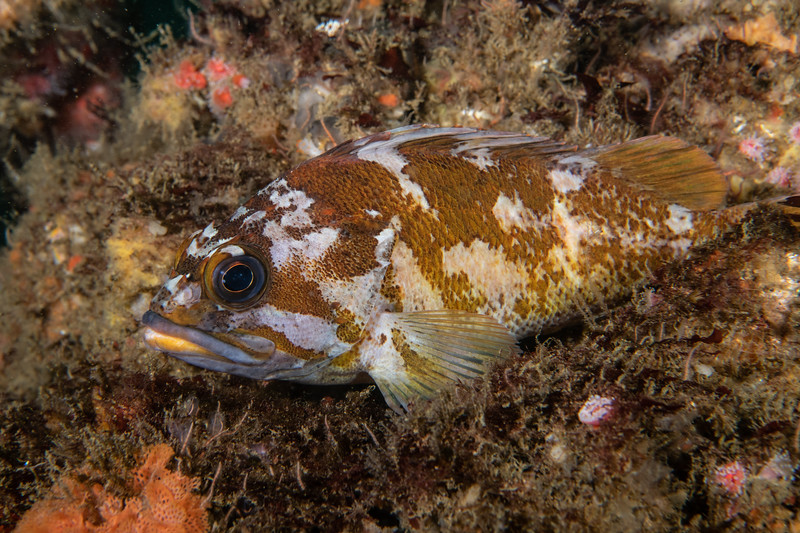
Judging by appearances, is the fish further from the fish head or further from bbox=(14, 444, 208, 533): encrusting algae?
bbox=(14, 444, 208, 533): encrusting algae

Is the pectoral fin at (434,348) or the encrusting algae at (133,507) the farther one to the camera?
the pectoral fin at (434,348)

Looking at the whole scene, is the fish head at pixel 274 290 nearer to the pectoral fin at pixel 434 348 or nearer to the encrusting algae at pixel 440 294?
the encrusting algae at pixel 440 294

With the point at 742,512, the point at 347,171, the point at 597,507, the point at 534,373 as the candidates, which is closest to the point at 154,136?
the point at 347,171

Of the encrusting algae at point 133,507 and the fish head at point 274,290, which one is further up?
the fish head at point 274,290

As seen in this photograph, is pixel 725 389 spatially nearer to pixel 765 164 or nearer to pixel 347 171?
pixel 347 171

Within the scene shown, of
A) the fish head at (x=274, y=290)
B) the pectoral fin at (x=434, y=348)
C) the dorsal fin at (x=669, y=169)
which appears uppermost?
the fish head at (x=274, y=290)

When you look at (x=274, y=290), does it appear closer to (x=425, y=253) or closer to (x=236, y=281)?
(x=236, y=281)

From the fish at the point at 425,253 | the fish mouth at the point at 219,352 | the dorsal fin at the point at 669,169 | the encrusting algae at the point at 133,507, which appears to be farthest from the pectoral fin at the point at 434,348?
the dorsal fin at the point at 669,169
